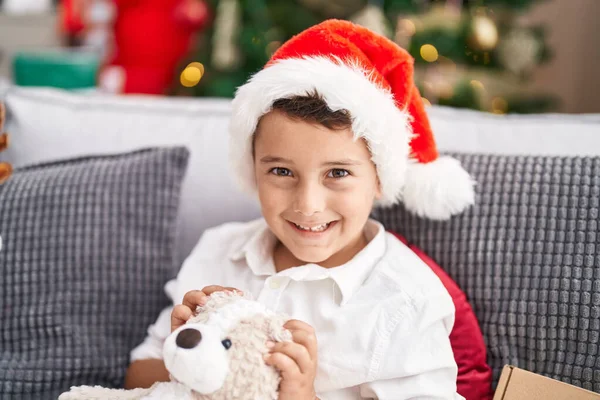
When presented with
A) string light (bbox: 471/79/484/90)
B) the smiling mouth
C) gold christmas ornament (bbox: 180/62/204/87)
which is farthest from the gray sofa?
gold christmas ornament (bbox: 180/62/204/87)

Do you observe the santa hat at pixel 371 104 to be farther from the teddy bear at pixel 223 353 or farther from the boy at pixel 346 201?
the teddy bear at pixel 223 353

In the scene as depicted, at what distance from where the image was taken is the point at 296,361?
2.30 feet

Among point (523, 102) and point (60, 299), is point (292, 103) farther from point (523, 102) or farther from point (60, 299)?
point (523, 102)

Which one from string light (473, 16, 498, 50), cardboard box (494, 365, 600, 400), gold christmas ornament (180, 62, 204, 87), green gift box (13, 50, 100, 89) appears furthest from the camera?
gold christmas ornament (180, 62, 204, 87)

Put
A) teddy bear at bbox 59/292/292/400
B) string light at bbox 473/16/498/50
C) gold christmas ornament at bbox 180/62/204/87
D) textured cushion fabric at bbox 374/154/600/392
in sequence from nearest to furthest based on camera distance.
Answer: teddy bear at bbox 59/292/292/400 < textured cushion fabric at bbox 374/154/600/392 < string light at bbox 473/16/498/50 < gold christmas ornament at bbox 180/62/204/87

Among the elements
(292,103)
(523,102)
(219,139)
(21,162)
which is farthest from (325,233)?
(523,102)

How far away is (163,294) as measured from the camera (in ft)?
3.52

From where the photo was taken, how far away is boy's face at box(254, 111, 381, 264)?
2.66ft

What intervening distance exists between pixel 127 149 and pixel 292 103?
54cm

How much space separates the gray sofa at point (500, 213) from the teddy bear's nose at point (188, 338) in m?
0.44

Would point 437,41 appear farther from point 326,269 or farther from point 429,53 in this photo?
point 326,269

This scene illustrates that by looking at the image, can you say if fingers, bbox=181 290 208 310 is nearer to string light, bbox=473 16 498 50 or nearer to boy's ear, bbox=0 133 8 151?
boy's ear, bbox=0 133 8 151

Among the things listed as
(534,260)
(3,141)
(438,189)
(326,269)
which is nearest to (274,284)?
(326,269)

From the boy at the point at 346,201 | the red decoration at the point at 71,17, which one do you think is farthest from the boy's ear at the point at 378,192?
the red decoration at the point at 71,17
